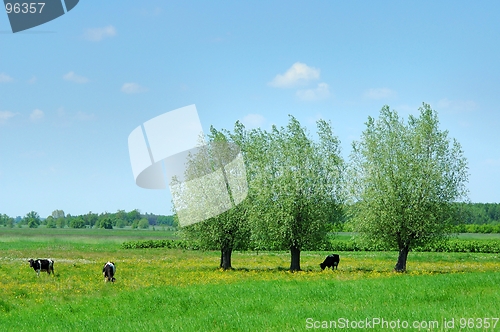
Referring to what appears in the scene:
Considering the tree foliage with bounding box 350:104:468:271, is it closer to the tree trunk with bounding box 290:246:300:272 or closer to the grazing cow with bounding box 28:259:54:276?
the tree trunk with bounding box 290:246:300:272

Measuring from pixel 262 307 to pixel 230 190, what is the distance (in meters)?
23.9

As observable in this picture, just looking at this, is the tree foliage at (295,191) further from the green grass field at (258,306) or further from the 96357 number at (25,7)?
the 96357 number at (25,7)

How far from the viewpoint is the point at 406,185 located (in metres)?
37.6

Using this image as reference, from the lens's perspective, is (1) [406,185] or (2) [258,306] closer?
(2) [258,306]

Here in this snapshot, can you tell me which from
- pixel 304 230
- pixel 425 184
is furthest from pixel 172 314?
pixel 425 184

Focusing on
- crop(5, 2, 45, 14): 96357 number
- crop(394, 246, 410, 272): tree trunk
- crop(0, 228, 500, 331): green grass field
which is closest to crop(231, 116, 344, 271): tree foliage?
crop(394, 246, 410, 272): tree trunk

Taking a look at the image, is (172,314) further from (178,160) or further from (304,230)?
(178,160)

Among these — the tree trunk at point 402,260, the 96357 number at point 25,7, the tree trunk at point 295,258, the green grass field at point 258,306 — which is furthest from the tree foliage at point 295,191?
the 96357 number at point 25,7

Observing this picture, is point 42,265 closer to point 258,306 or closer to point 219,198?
point 219,198

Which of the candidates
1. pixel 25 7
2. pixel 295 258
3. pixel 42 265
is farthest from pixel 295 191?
pixel 25 7

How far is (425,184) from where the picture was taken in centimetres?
3709

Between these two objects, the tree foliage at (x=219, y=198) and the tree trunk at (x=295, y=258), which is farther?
the tree foliage at (x=219, y=198)

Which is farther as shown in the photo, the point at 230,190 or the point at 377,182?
the point at 230,190

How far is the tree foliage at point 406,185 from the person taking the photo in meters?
37.2
